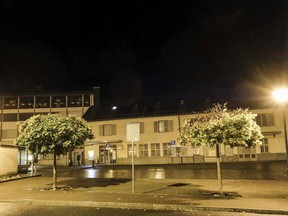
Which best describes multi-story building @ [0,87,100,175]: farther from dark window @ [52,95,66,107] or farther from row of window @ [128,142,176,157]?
row of window @ [128,142,176,157]

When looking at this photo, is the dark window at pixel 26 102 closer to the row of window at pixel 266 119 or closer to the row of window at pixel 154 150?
the row of window at pixel 154 150

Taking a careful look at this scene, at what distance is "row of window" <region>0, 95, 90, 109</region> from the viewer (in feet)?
180

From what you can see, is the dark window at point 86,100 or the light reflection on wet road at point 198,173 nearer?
the light reflection on wet road at point 198,173

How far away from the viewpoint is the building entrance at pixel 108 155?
42.8m

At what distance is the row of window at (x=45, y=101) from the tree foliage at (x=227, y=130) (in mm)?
43966

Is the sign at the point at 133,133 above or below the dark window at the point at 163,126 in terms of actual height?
below

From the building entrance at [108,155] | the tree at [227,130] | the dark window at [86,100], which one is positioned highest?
the dark window at [86,100]

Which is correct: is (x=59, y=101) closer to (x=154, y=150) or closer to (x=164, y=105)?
(x=164, y=105)

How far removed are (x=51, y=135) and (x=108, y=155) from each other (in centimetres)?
2941

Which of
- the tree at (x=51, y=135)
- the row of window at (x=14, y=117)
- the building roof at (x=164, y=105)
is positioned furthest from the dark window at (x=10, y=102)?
the tree at (x=51, y=135)

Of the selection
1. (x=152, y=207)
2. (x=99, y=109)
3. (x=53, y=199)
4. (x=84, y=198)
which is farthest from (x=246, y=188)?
(x=99, y=109)

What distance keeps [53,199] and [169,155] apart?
28.9 meters

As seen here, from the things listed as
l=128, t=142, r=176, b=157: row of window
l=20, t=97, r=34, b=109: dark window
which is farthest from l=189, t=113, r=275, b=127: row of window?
l=20, t=97, r=34, b=109: dark window

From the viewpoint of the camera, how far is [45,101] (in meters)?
55.7
